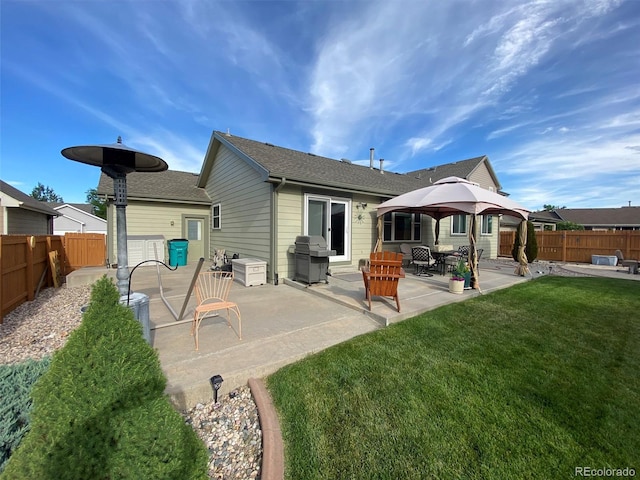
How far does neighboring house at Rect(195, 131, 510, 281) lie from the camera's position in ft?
23.2

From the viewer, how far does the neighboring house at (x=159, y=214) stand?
9898mm

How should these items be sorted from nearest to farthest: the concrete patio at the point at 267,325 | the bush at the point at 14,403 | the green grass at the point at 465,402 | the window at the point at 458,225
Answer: the bush at the point at 14,403
the green grass at the point at 465,402
the concrete patio at the point at 267,325
the window at the point at 458,225

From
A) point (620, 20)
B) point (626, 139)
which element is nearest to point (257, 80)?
point (620, 20)

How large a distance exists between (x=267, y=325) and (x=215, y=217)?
857 centimetres

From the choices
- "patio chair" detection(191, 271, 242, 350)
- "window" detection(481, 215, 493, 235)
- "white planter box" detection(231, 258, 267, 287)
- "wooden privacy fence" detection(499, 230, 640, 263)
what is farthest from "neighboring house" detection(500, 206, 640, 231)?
Result: "patio chair" detection(191, 271, 242, 350)

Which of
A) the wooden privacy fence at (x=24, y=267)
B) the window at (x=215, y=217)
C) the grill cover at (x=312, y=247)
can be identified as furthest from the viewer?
the window at (x=215, y=217)

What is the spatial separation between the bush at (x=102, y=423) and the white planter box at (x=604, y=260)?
18.3 meters

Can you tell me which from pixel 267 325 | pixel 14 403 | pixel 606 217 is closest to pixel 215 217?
pixel 267 325

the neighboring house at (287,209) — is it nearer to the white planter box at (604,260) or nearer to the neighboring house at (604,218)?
the white planter box at (604,260)

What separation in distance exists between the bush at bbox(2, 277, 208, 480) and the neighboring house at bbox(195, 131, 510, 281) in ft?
18.7

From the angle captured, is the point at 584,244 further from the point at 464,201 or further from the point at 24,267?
the point at 24,267

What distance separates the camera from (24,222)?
1349cm

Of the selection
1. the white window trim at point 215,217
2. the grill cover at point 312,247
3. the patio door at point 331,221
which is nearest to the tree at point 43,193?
the white window trim at point 215,217

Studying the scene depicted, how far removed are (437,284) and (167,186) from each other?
37.9 ft
